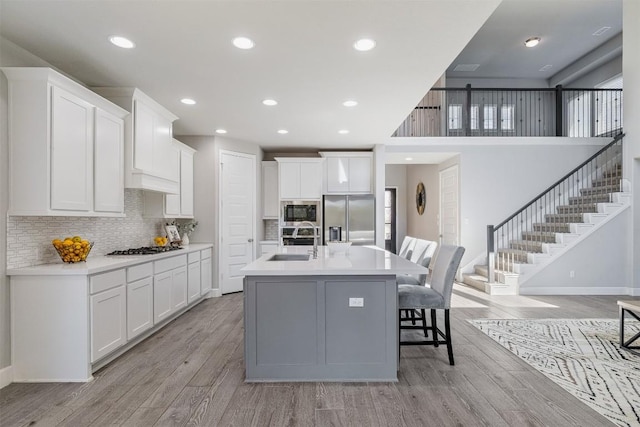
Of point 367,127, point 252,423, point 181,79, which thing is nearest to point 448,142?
point 367,127

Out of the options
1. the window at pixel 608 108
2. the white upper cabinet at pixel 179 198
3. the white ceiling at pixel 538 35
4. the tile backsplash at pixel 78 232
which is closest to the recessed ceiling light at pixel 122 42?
the tile backsplash at pixel 78 232

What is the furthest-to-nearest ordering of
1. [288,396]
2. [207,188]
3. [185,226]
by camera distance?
[207,188], [185,226], [288,396]

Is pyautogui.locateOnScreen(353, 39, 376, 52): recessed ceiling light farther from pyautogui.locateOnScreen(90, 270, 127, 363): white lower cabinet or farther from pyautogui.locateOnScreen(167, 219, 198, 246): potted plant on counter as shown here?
pyautogui.locateOnScreen(167, 219, 198, 246): potted plant on counter

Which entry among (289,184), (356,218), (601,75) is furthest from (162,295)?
(601,75)

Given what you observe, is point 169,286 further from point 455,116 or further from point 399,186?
point 399,186

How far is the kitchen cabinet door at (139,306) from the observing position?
317 centimetres

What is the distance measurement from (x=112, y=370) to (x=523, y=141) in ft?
24.0

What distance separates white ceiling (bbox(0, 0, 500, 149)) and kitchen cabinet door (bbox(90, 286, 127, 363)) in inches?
79.8

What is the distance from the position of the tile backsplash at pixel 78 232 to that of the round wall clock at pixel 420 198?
6.47 meters

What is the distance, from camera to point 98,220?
3594mm

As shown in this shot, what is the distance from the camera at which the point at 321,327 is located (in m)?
2.58

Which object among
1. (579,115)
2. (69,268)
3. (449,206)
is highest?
(579,115)

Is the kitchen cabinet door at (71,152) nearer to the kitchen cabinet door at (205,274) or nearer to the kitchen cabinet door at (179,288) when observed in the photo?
the kitchen cabinet door at (179,288)

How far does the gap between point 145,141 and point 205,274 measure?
2.26 metres
